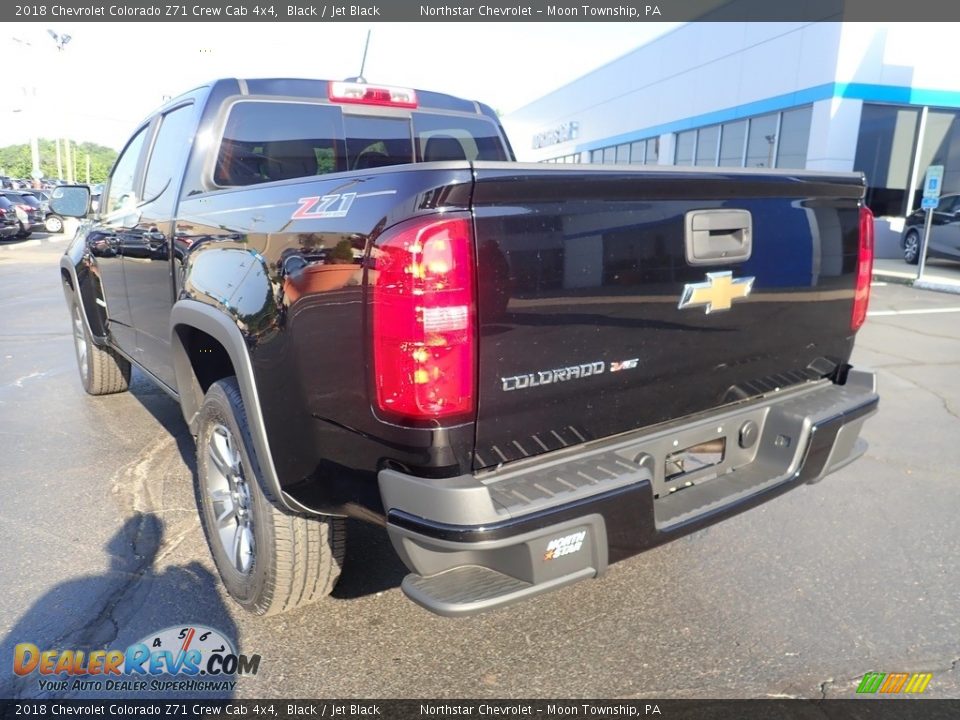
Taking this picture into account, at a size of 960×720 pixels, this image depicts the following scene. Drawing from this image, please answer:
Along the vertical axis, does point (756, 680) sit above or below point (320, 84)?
below

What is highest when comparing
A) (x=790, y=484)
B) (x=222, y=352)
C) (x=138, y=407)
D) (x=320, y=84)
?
(x=320, y=84)

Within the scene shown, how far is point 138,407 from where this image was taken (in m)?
5.31

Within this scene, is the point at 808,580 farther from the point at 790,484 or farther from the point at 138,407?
the point at 138,407

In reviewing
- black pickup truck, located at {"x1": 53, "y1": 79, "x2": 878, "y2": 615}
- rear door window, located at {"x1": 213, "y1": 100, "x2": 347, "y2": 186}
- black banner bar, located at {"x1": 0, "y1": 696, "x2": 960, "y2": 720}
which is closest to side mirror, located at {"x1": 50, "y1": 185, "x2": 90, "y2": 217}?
black pickup truck, located at {"x1": 53, "y1": 79, "x2": 878, "y2": 615}

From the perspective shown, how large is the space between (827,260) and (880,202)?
58.5 ft

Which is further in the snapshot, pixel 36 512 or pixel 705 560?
pixel 36 512

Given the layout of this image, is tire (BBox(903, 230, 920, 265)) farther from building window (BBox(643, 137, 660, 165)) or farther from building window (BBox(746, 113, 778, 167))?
building window (BBox(643, 137, 660, 165))

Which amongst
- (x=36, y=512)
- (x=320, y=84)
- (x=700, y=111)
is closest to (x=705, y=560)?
(x=320, y=84)

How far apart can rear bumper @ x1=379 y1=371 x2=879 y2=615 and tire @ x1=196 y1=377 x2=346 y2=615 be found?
2.09 ft

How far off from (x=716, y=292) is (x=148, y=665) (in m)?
2.31

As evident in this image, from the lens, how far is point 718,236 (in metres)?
2.36

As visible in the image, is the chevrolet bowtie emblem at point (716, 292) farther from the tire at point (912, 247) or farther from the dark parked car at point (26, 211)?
the dark parked car at point (26, 211)

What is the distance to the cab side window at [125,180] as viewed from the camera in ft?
13.4

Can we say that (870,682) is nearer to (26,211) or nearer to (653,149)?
(653,149)
